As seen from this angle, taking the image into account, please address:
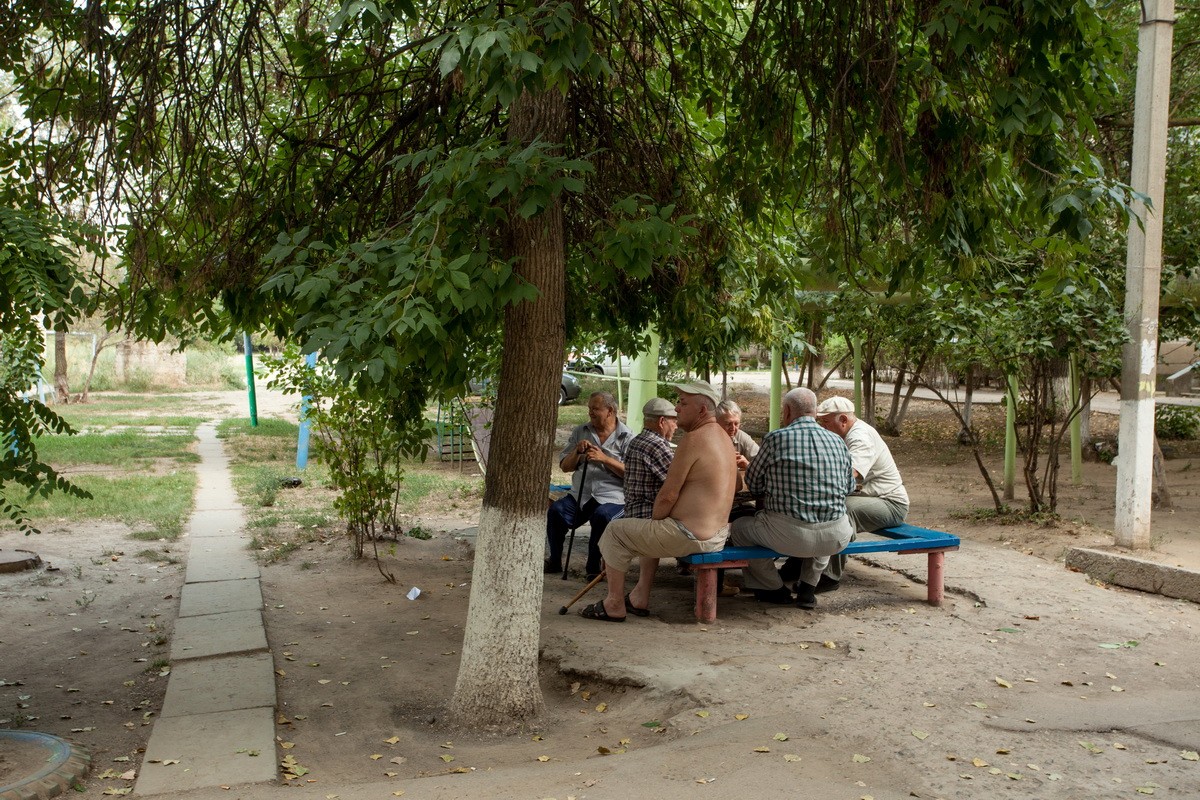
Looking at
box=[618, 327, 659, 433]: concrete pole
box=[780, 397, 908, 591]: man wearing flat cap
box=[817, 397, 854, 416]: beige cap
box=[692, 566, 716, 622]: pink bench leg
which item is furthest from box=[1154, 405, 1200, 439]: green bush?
box=[692, 566, 716, 622]: pink bench leg

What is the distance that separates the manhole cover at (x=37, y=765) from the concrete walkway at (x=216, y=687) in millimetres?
282

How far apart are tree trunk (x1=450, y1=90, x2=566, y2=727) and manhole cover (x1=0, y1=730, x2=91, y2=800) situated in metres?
1.63

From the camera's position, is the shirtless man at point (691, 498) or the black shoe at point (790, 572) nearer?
the shirtless man at point (691, 498)

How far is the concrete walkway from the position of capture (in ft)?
14.1

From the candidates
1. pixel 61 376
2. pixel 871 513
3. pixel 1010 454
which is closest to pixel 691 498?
pixel 871 513

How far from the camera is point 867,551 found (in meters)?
6.64

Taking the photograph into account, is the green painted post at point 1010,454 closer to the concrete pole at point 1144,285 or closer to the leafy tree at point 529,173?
the concrete pole at point 1144,285

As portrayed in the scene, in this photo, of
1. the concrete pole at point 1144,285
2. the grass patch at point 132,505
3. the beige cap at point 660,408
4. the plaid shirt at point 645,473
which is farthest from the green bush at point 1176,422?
the grass patch at point 132,505

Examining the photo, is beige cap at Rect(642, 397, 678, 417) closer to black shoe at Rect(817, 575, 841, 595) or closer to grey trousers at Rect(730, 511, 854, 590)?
grey trousers at Rect(730, 511, 854, 590)

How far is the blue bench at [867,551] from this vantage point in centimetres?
627

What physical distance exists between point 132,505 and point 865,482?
25.4ft

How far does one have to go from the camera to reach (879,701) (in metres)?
4.80

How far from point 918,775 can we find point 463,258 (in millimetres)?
2586

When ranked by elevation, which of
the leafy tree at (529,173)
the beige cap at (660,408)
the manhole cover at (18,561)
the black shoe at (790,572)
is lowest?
the manhole cover at (18,561)
